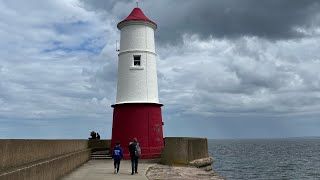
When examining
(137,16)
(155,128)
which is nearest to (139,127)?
(155,128)

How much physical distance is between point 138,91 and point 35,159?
9.93 meters

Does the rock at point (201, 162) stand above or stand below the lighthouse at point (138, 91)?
below

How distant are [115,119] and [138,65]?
11.5 ft

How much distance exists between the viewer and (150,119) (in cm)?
2177

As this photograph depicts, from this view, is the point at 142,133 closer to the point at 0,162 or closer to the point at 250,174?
the point at 0,162

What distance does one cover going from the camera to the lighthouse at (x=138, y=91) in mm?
21562

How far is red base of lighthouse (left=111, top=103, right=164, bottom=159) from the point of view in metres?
21.5

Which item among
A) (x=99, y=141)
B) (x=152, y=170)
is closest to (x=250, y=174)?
(x=99, y=141)

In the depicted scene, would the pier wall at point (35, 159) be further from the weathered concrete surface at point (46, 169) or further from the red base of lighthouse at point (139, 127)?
the red base of lighthouse at point (139, 127)

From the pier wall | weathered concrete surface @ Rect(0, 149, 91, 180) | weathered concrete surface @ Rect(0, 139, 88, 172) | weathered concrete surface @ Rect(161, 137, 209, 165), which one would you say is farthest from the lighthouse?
weathered concrete surface @ Rect(0, 139, 88, 172)

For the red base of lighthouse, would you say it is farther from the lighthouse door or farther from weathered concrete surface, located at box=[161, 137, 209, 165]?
weathered concrete surface, located at box=[161, 137, 209, 165]

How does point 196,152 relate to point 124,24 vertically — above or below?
below

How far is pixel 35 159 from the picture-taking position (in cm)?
1262

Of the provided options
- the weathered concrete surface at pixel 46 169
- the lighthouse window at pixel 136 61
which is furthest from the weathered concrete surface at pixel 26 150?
the lighthouse window at pixel 136 61
